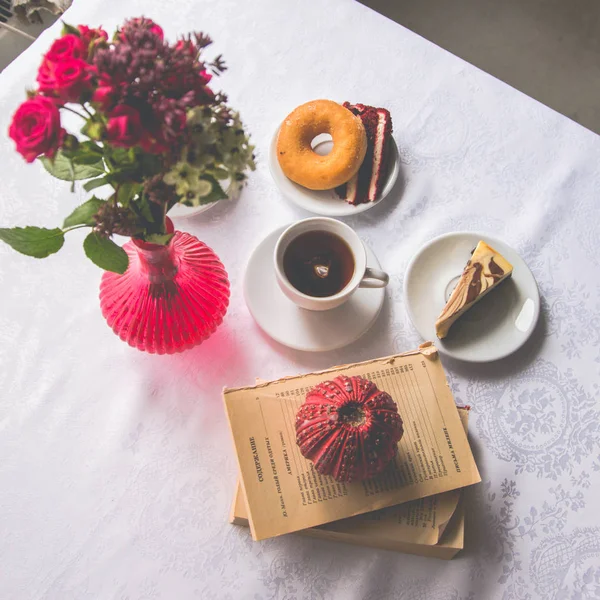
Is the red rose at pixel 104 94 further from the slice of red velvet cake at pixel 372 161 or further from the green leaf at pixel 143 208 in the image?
the slice of red velvet cake at pixel 372 161

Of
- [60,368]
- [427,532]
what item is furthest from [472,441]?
[60,368]

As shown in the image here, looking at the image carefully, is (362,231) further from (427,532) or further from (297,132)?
(427,532)

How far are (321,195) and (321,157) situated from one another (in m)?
0.06

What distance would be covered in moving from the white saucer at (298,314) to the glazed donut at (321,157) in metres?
0.12

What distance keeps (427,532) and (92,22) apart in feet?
3.26

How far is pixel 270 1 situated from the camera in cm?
107

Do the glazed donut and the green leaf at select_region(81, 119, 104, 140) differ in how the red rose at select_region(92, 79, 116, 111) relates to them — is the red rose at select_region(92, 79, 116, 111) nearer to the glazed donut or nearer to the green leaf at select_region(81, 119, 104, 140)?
the green leaf at select_region(81, 119, 104, 140)

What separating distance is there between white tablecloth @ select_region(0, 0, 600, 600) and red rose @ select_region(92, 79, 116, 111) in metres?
0.50

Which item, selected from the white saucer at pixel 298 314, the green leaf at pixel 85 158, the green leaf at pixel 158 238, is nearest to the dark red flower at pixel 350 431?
the white saucer at pixel 298 314

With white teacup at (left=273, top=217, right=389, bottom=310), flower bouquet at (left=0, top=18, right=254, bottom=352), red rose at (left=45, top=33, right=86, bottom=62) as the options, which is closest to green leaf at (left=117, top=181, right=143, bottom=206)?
flower bouquet at (left=0, top=18, right=254, bottom=352)

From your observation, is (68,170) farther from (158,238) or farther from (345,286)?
(345,286)

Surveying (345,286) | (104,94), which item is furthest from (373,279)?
(104,94)

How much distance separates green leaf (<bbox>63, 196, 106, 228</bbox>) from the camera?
2.00ft

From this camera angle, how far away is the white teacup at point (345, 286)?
33.6 inches
